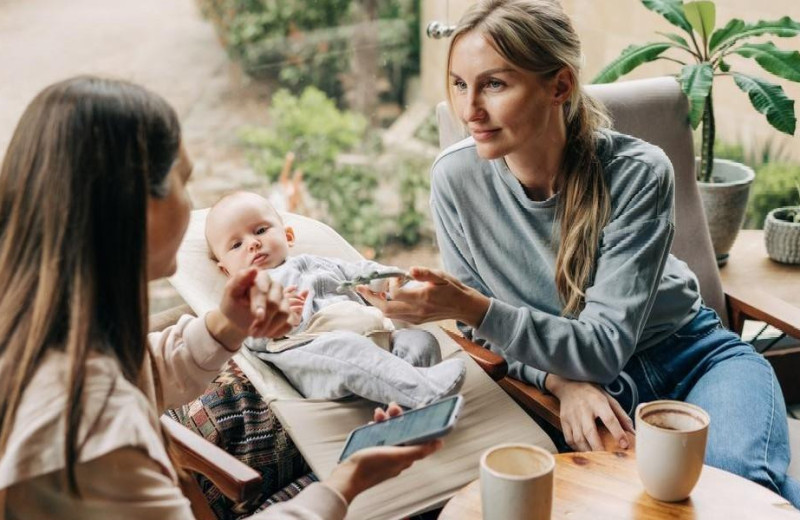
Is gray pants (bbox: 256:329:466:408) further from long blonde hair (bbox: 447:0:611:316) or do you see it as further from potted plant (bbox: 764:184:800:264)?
potted plant (bbox: 764:184:800:264)

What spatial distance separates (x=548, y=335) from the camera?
185 centimetres

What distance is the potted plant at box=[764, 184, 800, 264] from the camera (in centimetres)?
275

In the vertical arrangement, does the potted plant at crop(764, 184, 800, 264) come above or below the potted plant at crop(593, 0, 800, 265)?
below

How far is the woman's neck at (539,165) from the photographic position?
6.39 feet

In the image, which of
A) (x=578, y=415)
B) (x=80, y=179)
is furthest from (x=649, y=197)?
(x=80, y=179)

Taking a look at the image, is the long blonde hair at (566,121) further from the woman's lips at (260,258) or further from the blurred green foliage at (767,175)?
the blurred green foliage at (767,175)

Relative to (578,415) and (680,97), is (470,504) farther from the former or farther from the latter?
(680,97)

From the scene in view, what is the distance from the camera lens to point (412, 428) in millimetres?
1308

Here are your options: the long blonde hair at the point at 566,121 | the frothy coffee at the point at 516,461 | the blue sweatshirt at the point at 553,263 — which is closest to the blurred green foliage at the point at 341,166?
the blue sweatshirt at the point at 553,263

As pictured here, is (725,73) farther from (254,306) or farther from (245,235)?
(254,306)

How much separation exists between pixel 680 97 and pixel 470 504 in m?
1.44

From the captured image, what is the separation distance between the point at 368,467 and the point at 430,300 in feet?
1.61

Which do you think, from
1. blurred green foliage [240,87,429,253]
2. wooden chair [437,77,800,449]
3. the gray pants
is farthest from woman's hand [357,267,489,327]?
blurred green foliage [240,87,429,253]

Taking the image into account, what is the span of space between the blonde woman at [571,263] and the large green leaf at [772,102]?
95cm
